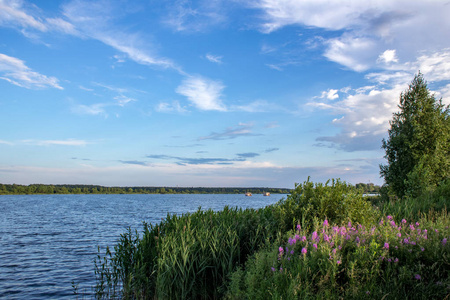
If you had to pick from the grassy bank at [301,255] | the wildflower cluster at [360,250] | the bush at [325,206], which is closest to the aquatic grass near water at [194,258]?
the grassy bank at [301,255]

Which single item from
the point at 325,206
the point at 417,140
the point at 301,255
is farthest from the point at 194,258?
the point at 417,140

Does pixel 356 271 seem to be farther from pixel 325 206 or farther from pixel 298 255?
pixel 325 206

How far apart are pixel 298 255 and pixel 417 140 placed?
26.9 metres

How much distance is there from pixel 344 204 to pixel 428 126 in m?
24.9

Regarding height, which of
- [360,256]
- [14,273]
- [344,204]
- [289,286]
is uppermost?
[344,204]

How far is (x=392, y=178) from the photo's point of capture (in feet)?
93.1

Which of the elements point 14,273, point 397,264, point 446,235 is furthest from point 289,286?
point 14,273

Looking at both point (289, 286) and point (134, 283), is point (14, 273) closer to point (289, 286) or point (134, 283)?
point (134, 283)

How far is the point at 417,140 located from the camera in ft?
90.2

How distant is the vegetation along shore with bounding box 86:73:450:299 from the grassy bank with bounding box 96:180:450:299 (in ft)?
0.06

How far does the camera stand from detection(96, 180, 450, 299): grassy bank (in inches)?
200

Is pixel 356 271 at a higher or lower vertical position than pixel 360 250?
lower

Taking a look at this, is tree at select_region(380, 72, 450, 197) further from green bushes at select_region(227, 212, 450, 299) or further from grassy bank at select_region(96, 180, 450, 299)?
green bushes at select_region(227, 212, 450, 299)

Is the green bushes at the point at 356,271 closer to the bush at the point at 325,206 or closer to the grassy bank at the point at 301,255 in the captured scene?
the grassy bank at the point at 301,255
